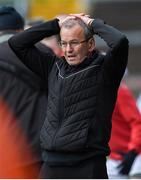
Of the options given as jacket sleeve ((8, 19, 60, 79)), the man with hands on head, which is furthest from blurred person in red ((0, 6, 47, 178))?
the man with hands on head

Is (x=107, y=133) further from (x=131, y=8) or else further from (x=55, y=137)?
(x=131, y=8)

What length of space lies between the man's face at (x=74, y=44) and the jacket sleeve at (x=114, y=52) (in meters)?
0.13

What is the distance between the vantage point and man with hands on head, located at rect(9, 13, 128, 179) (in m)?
5.65

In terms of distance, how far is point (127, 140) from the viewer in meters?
8.83

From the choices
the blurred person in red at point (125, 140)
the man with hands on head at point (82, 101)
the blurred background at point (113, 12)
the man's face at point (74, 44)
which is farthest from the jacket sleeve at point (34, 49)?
the blurred background at point (113, 12)

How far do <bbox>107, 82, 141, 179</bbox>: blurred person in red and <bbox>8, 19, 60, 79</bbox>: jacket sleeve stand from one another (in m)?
2.41

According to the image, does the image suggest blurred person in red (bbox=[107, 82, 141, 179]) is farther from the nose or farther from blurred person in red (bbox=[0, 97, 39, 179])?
the nose

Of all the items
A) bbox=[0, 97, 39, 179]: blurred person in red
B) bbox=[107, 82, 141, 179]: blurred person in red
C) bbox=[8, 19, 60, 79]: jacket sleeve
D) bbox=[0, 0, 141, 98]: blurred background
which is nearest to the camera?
bbox=[8, 19, 60, 79]: jacket sleeve

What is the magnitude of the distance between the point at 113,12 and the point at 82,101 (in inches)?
613

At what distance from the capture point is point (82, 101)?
5688 mm

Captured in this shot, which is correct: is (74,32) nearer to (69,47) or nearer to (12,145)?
(69,47)

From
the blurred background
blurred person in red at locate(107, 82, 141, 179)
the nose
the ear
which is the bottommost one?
the blurred background

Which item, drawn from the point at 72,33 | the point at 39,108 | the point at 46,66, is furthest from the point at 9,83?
the point at 72,33

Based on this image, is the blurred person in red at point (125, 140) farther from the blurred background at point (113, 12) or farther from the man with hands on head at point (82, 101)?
the blurred background at point (113, 12)
